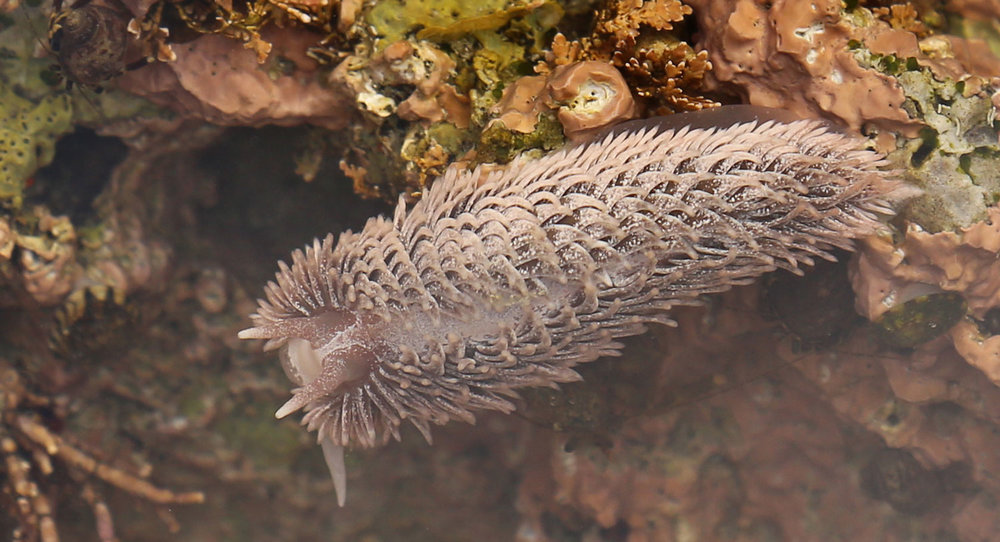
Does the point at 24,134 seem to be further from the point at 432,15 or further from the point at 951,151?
the point at 951,151

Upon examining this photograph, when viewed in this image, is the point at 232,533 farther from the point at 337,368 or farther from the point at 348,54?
the point at 348,54

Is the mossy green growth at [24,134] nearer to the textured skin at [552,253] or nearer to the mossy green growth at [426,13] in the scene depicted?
the textured skin at [552,253]

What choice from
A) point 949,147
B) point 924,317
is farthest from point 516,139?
point 924,317

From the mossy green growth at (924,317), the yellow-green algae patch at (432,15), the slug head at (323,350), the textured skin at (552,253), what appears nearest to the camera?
the textured skin at (552,253)

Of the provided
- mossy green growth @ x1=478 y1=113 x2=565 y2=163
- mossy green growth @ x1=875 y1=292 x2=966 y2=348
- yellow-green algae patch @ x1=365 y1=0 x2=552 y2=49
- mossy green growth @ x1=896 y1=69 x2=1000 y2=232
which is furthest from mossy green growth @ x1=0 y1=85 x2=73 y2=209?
mossy green growth @ x1=875 y1=292 x2=966 y2=348

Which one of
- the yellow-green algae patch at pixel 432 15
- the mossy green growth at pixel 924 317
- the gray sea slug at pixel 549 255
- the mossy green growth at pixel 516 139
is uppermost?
the yellow-green algae patch at pixel 432 15

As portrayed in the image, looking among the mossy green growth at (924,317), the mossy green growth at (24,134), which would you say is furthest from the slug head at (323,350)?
the mossy green growth at (924,317)
